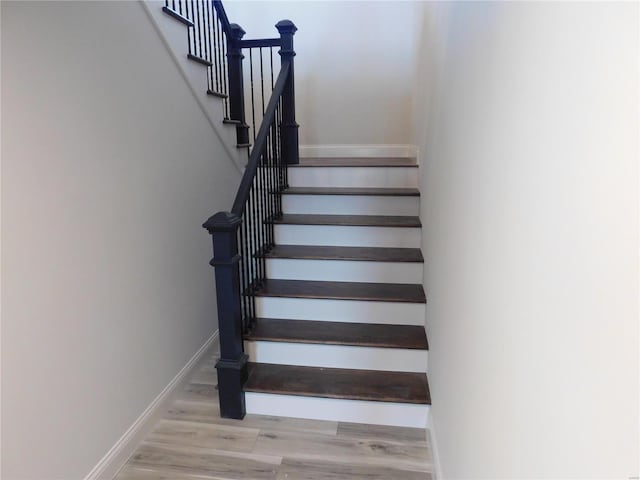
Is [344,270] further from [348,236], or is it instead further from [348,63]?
[348,63]

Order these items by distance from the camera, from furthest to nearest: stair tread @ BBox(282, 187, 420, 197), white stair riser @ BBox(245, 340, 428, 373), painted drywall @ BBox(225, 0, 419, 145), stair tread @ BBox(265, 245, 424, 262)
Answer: painted drywall @ BBox(225, 0, 419, 145), stair tread @ BBox(282, 187, 420, 197), stair tread @ BBox(265, 245, 424, 262), white stair riser @ BBox(245, 340, 428, 373)

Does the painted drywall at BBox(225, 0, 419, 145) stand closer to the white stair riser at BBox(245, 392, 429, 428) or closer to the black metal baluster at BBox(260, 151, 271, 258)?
the black metal baluster at BBox(260, 151, 271, 258)

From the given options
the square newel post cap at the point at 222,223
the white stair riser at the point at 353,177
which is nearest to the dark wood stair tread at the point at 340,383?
the square newel post cap at the point at 222,223

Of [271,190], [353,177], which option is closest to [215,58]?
[271,190]

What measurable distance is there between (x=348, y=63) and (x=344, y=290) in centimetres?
266

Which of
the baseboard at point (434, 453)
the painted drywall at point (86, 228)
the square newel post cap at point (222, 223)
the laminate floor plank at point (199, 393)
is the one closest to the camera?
the painted drywall at point (86, 228)

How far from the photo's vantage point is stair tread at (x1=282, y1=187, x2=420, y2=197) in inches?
119

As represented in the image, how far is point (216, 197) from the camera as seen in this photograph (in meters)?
3.03

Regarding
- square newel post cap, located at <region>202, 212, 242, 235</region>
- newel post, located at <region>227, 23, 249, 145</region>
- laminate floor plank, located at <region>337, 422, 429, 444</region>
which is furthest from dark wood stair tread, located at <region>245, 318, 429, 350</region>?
newel post, located at <region>227, 23, 249, 145</region>

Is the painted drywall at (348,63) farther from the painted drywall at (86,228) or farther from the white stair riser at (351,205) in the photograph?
the painted drywall at (86,228)

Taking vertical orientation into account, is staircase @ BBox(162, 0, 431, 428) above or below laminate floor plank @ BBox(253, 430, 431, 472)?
above

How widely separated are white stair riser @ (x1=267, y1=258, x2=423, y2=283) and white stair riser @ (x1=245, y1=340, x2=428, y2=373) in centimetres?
50

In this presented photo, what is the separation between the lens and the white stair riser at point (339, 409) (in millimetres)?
2148

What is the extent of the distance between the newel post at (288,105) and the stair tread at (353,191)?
35 cm
